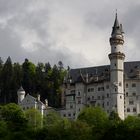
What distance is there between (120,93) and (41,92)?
3795cm

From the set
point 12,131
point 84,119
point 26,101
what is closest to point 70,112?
point 26,101

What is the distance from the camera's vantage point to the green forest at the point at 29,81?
6801 inches

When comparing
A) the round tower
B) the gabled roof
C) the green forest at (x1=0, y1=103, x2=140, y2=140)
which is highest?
the gabled roof

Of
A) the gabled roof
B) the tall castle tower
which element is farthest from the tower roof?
the gabled roof

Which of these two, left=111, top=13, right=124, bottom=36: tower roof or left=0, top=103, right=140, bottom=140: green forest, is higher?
left=111, top=13, right=124, bottom=36: tower roof

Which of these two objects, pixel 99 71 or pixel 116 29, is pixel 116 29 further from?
pixel 99 71

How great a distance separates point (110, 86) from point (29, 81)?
37.7 metres

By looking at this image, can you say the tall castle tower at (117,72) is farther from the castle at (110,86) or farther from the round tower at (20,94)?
the round tower at (20,94)

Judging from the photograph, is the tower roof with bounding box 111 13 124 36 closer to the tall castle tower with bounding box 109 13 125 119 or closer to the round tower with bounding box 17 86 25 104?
the tall castle tower with bounding box 109 13 125 119

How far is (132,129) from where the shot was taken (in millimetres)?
100688

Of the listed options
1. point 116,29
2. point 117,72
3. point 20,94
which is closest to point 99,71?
point 117,72

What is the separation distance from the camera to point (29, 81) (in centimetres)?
17612

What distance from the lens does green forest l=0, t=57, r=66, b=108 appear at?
6801 inches

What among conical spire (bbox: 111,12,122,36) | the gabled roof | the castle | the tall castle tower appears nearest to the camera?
the tall castle tower
